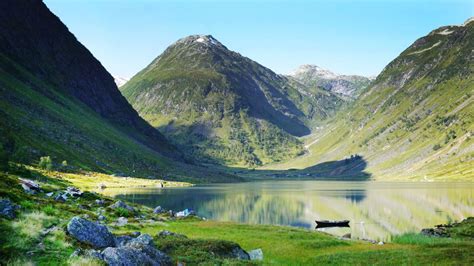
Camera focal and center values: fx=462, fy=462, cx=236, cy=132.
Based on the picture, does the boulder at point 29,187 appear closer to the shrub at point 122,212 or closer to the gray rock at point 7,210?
the shrub at point 122,212

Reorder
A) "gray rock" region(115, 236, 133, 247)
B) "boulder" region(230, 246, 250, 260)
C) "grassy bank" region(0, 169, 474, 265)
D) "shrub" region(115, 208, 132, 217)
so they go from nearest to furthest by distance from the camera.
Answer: "grassy bank" region(0, 169, 474, 265), "gray rock" region(115, 236, 133, 247), "boulder" region(230, 246, 250, 260), "shrub" region(115, 208, 132, 217)

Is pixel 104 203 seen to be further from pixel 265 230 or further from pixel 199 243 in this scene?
pixel 199 243

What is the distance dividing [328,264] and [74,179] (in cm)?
15899

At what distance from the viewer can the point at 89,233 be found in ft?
111

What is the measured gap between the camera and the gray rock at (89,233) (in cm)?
3291

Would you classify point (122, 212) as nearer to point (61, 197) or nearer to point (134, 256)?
point (61, 197)

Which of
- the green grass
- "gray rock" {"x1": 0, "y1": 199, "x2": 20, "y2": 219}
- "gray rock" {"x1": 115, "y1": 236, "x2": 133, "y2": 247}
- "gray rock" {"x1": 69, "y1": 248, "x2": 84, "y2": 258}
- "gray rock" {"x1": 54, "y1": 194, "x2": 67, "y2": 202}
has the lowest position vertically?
the green grass

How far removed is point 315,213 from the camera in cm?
12812

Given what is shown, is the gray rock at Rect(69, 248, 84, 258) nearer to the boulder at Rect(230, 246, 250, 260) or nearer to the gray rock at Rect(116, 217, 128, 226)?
the boulder at Rect(230, 246, 250, 260)

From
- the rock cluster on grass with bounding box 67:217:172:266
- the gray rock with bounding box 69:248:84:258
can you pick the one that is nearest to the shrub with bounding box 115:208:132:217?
the rock cluster on grass with bounding box 67:217:172:266

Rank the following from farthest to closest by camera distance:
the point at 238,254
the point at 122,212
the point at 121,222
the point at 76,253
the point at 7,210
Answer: the point at 122,212 < the point at 121,222 < the point at 238,254 < the point at 7,210 < the point at 76,253

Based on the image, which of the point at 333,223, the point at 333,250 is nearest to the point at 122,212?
the point at 333,250

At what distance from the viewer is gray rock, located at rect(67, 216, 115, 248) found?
32.9 m

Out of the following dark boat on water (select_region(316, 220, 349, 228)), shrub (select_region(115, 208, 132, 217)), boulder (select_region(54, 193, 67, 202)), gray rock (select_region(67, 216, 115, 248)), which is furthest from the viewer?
dark boat on water (select_region(316, 220, 349, 228))
